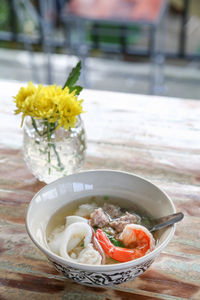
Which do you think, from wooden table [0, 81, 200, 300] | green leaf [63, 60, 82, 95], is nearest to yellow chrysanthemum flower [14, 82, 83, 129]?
green leaf [63, 60, 82, 95]

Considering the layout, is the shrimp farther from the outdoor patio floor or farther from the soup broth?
the outdoor patio floor

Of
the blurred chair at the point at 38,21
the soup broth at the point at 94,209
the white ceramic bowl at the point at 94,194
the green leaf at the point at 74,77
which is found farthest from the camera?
the blurred chair at the point at 38,21

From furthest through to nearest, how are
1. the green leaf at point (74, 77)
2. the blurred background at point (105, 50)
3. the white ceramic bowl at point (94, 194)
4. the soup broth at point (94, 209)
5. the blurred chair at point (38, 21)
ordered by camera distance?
the blurred background at point (105, 50) → the blurred chair at point (38, 21) → the green leaf at point (74, 77) → the soup broth at point (94, 209) → the white ceramic bowl at point (94, 194)

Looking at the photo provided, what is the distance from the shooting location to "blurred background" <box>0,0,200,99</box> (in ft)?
9.50

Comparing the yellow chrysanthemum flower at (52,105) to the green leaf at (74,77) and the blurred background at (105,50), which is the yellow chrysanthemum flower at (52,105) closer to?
the green leaf at (74,77)

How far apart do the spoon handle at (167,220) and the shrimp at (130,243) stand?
3 cm

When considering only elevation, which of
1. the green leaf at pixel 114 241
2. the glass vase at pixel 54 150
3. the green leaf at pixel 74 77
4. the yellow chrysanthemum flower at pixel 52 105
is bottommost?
the green leaf at pixel 114 241

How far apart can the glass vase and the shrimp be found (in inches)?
10.1

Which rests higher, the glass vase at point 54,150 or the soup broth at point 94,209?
the glass vase at point 54,150

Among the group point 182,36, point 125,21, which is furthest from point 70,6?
point 182,36

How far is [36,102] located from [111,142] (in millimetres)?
338

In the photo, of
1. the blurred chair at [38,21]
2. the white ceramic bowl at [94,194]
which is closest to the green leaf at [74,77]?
the white ceramic bowl at [94,194]

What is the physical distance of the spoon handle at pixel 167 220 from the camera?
2.30ft

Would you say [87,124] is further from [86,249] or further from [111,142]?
[86,249]
